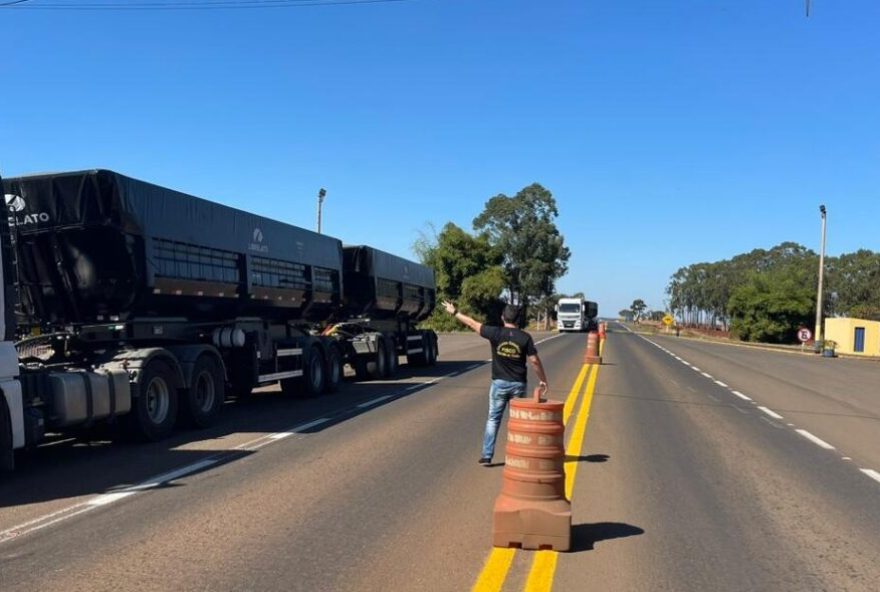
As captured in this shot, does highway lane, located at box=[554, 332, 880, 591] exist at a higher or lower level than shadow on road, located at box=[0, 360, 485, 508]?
lower

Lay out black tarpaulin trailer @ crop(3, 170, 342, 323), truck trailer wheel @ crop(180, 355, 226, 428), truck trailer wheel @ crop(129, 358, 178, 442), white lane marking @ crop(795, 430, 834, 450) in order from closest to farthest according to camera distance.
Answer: truck trailer wheel @ crop(129, 358, 178, 442) → black tarpaulin trailer @ crop(3, 170, 342, 323) → white lane marking @ crop(795, 430, 834, 450) → truck trailer wheel @ crop(180, 355, 226, 428)

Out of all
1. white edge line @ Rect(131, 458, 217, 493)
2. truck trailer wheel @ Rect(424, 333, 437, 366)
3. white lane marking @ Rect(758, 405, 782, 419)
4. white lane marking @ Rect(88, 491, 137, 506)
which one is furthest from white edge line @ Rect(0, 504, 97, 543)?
truck trailer wheel @ Rect(424, 333, 437, 366)

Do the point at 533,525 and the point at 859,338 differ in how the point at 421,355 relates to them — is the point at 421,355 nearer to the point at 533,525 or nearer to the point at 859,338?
the point at 533,525

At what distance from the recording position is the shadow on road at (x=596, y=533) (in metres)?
5.84

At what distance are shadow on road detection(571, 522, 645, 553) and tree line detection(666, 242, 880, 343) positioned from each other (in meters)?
67.1

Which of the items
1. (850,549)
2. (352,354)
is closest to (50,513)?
(850,549)

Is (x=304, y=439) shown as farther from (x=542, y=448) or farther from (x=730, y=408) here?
(x=730, y=408)

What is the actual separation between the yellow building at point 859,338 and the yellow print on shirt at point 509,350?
153ft

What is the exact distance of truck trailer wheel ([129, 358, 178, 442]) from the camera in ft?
33.1

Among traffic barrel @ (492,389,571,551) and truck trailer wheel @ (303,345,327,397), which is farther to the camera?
truck trailer wheel @ (303,345,327,397)

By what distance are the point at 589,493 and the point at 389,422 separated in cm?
516

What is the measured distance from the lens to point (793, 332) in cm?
6894

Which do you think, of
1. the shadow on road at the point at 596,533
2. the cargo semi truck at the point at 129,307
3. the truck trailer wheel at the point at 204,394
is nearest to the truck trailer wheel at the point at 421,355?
the cargo semi truck at the point at 129,307

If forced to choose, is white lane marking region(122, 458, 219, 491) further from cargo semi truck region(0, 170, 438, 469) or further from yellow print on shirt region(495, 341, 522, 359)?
Answer: yellow print on shirt region(495, 341, 522, 359)
